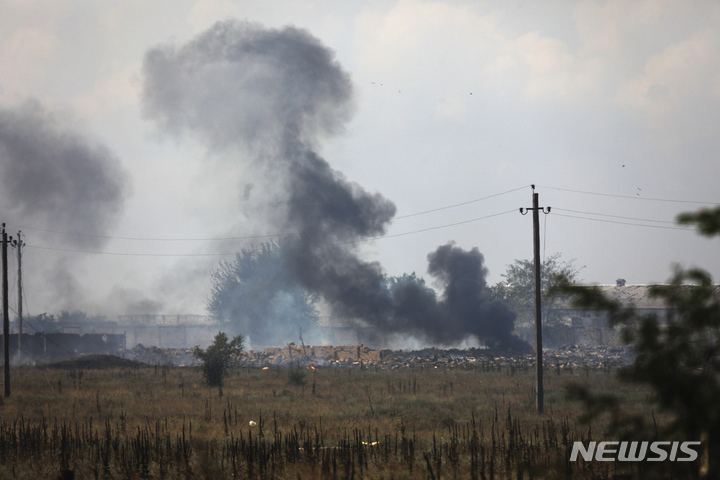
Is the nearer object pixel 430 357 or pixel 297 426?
pixel 297 426

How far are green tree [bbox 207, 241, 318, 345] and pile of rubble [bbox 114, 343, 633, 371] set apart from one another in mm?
19645

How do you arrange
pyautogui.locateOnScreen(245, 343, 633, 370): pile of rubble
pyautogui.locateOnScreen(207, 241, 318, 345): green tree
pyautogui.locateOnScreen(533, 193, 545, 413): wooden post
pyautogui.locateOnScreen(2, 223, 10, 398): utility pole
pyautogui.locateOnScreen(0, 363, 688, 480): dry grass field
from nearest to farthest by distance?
pyautogui.locateOnScreen(0, 363, 688, 480): dry grass field < pyautogui.locateOnScreen(533, 193, 545, 413): wooden post < pyautogui.locateOnScreen(2, 223, 10, 398): utility pole < pyautogui.locateOnScreen(245, 343, 633, 370): pile of rubble < pyautogui.locateOnScreen(207, 241, 318, 345): green tree

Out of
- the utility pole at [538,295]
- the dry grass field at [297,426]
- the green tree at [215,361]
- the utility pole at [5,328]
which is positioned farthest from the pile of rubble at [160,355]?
the utility pole at [538,295]

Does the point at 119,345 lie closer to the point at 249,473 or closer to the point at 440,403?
the point at 440,403

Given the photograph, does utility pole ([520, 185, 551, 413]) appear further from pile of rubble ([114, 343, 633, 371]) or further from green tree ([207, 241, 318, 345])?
green tree ([207, 241, 318, 345])

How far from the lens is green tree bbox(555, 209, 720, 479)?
323cm

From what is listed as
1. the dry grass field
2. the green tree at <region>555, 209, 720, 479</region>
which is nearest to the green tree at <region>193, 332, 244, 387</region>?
the dry grass field

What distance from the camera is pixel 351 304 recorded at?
233ft

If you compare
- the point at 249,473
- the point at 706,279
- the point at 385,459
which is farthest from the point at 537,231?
the point at 706,279

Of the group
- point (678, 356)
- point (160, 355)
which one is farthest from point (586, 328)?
point (678, 356)

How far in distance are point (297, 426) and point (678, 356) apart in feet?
53.7

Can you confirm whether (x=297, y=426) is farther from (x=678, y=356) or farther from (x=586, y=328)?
(x=586, y=328)

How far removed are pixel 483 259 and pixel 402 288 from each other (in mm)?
10695

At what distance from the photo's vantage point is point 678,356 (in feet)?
11.7
